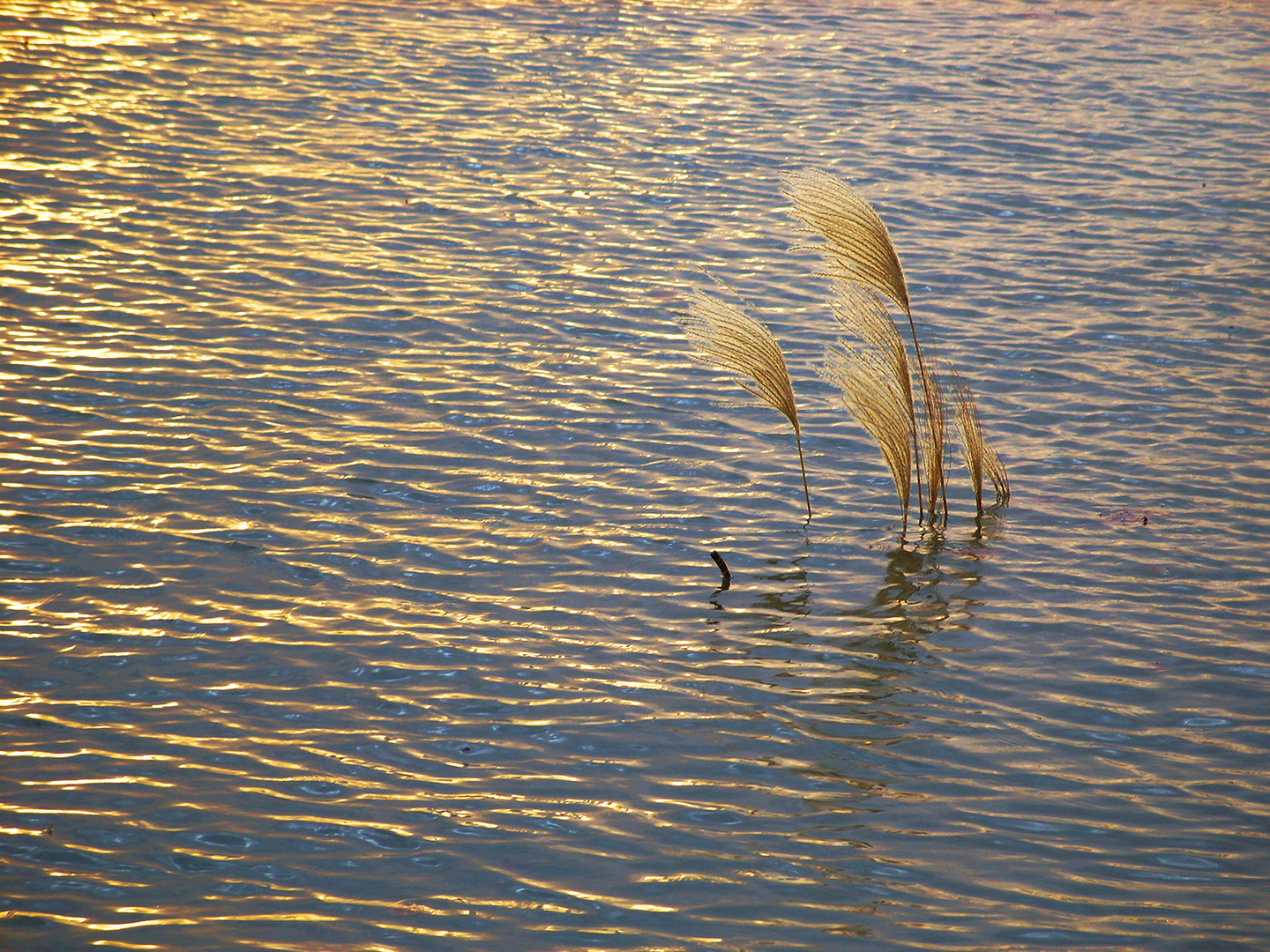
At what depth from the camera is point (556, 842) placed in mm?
4102

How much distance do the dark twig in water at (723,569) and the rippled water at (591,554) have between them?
161 millimetres

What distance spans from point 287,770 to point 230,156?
25.5 ft

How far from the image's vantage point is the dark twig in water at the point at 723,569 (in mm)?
5530

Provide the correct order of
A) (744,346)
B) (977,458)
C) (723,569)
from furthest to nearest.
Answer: (977,458) < (744,346) < (723,569)

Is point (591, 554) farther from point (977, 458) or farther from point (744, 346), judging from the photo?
point (977, 458)

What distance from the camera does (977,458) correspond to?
20.2 ft

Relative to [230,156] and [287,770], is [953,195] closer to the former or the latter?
Answer: [230,156]

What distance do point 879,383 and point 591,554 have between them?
5.82 feet

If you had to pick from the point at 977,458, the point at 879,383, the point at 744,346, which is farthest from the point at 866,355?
the point at 977,458

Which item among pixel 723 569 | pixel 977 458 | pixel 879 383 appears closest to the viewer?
pixel 723 569

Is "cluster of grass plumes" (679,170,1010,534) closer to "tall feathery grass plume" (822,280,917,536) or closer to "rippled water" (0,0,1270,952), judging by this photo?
"tall feathery grass plume" (822,280,917,536)

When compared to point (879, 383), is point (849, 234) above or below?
above

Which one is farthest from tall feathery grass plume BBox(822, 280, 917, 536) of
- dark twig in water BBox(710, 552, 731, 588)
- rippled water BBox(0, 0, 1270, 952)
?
dark twig in water BBox(710, 552, 731, 588)

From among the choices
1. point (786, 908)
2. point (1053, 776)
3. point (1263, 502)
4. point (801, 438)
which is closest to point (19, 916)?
point (786, 908)
